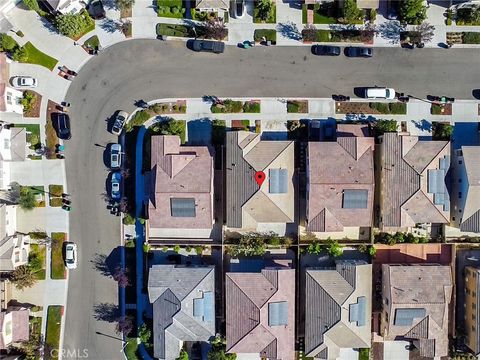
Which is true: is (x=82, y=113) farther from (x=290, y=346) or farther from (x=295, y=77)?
(x=290, y=346)

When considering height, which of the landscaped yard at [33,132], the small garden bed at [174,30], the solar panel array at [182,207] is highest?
the small garden bed at [174,30]

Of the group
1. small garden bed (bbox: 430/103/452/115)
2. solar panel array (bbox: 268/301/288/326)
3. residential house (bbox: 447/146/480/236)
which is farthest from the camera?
small garden bed (bbox: 430/103/452/115)

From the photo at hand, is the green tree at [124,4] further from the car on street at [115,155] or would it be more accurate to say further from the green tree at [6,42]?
the car on street at [115,155]

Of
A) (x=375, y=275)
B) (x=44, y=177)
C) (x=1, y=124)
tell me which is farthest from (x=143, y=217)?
(x=375, y=275)

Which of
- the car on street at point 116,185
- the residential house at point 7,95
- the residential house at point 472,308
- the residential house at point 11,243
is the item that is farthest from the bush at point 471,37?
the residential house at point 11,243

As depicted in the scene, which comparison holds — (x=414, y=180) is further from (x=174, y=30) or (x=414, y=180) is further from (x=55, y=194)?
(x=55, y=194)

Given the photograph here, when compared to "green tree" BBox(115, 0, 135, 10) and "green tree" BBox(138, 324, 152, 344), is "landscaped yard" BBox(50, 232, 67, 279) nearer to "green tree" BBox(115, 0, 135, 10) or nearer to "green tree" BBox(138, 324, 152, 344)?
"green tree" BBox(138, 324, 152, 344)

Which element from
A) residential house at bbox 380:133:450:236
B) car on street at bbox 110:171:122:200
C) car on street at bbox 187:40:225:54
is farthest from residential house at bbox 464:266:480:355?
car on street at bbox 110:171:122:200
